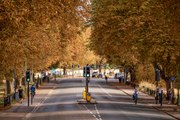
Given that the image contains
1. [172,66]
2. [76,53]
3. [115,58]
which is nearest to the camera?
[172,66]

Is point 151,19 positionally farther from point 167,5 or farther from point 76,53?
point 76,53

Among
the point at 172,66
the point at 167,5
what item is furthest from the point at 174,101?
the point at 167,5

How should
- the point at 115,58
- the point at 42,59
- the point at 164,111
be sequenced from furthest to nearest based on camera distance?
1. the point at 115,58
2. the point at 42,59
3. the point at 164,111

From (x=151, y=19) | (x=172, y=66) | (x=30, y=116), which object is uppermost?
(x=151, y=19)

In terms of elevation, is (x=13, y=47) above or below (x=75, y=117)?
above

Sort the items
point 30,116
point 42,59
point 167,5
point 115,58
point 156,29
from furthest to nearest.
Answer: point 115,58
point 42,59
point 156,29
point 30,116
point 167,5

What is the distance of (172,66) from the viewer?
5769 cm

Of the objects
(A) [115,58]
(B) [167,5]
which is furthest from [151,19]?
(A) [115,58]

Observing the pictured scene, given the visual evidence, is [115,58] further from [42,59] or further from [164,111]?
[164,111]

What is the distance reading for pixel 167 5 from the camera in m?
29.3

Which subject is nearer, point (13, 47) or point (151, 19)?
point (13, 47)

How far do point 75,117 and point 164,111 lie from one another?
Result: 10426 millimetres

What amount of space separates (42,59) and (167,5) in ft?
180

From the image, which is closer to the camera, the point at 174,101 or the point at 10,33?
the point at 10,33
